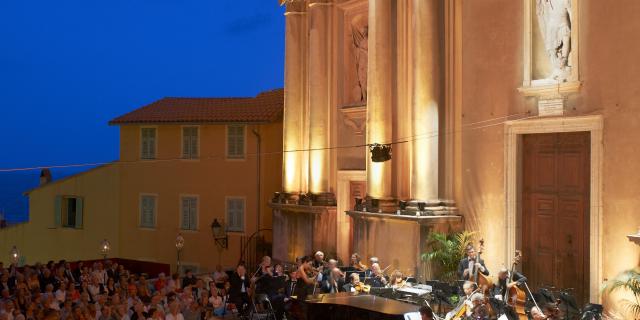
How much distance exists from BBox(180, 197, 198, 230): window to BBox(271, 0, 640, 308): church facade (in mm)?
7475

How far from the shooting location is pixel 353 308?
13.6 meters

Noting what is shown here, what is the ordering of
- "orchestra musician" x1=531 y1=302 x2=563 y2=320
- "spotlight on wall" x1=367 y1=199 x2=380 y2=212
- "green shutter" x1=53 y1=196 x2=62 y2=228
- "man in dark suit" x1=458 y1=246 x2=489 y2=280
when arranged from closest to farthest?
"orchestra musician" x1=531 y1=302 x2=563 y2=320 → "man in dark suit" x1=458 y1=246 x2=489 y2=280 → "spotlight on wall" x1=367 y1=199 x2=380 y2=212 → "green shutter" x1=53 y1=196 x2=62 y2=228

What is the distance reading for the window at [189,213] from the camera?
29938mm

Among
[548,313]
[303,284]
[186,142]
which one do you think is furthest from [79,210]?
[548,313]

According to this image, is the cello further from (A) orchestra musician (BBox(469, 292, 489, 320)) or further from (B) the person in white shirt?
(B) the person in white shirt

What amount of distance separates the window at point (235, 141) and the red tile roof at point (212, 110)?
453 millimetres

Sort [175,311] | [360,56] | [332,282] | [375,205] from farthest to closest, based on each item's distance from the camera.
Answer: [360,56] < [375,205] < [332,282] < [175,311]

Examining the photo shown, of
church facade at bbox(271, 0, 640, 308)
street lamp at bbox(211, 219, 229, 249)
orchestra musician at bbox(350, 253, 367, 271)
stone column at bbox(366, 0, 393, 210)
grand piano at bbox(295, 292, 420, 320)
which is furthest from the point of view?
street lamp at bbox(211, 219, 229, 249)

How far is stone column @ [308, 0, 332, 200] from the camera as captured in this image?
23.8 meters

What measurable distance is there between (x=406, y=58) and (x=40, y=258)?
2068cm

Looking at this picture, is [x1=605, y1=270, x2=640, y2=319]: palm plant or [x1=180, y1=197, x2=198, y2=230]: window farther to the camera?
[x1=180, y1=197, x2=198, y2=230]: window

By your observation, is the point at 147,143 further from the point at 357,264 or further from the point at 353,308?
the point at 353,308

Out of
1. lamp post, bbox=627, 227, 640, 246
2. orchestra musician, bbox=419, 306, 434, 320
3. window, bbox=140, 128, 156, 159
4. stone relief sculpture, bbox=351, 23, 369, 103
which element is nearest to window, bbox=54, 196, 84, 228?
window, bbox=140, 128, 156, 159

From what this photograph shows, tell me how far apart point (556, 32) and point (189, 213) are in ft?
57.3
